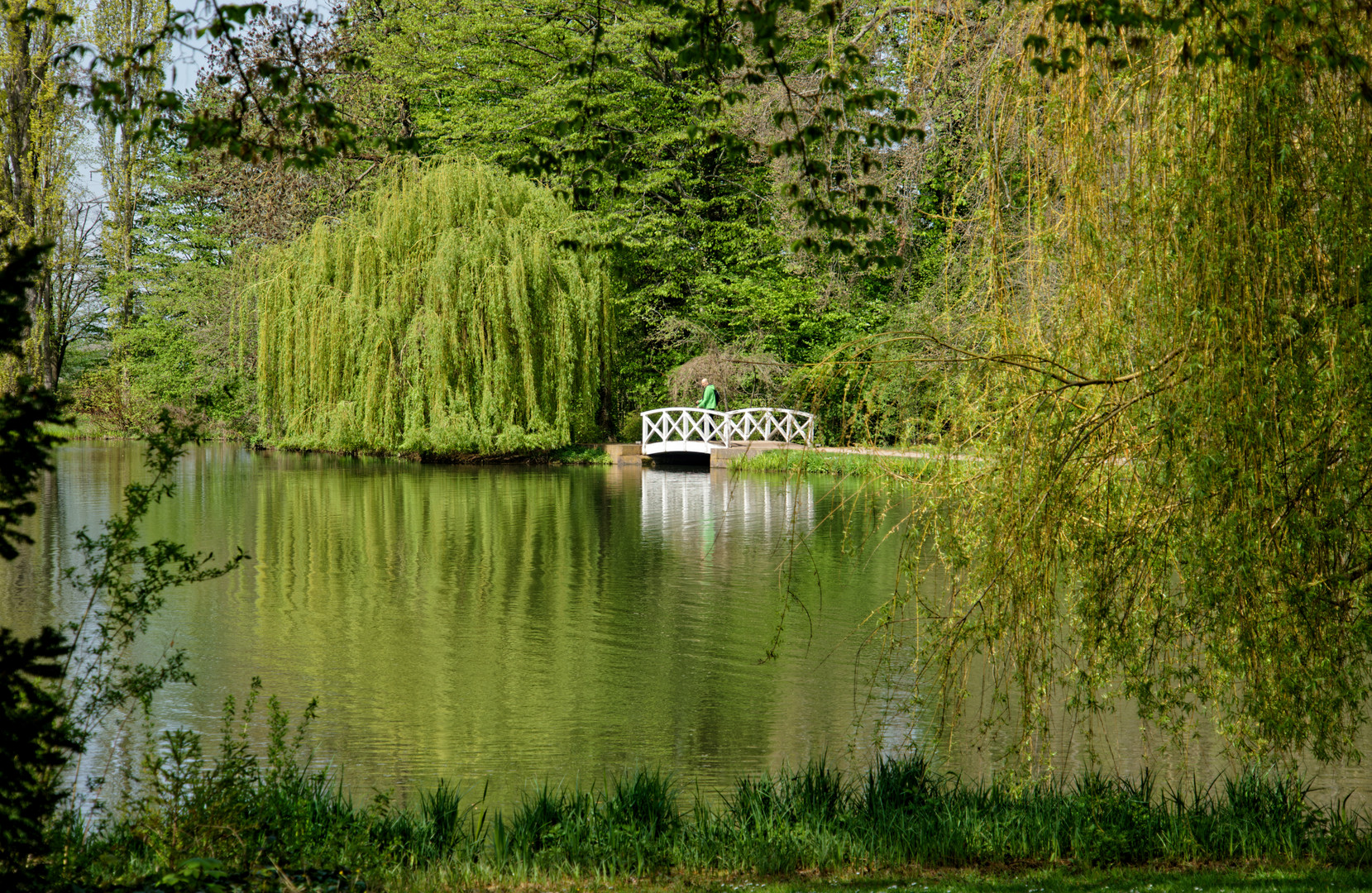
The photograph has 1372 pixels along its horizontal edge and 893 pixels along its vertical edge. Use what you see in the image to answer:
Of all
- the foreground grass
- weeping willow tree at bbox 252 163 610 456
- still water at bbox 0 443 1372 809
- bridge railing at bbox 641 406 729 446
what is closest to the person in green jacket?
bridge railing at bbox 641 406 729 446

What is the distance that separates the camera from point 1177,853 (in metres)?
4.17

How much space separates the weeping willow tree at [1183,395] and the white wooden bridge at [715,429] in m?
18.3

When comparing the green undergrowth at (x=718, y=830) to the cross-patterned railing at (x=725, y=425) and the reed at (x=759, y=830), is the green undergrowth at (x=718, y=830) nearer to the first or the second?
the reed at (x=759, y=830)

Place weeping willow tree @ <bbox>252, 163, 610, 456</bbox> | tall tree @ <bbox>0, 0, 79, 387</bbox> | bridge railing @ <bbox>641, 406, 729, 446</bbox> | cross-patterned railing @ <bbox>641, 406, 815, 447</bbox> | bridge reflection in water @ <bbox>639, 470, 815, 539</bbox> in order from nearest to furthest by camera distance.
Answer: bridge reflection in water @ <bbox>639, 470, 815, 539</bbox>
tall tree @ <bbox>0, 0, 79, 387</bbox>
weeping willow tree @ <bbox>252, 163, 610, 456</bbox>
cross-patterned railing @ <bbox>641, 406, 815, 447</bbox>
bridge railing @ <bbox>641, 406, 729, 446</bbox>

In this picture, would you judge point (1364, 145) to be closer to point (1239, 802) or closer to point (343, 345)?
point (1239, 802)

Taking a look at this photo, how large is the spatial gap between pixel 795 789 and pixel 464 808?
4.64 ft

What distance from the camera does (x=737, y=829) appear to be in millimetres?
4238

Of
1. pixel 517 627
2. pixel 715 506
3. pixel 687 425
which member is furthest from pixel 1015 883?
pixel 687 425

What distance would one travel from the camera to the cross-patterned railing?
76.7 ft

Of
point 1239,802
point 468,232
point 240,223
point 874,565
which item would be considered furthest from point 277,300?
point 1239,802

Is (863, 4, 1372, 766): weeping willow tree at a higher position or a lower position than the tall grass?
higher

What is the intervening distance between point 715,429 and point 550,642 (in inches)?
614

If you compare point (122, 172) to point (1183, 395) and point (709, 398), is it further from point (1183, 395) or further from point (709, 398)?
point (1183, 395)

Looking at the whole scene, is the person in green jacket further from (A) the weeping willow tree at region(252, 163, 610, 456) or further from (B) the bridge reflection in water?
(A) the weeping willow tree at region(252, 163, 610, 456)
